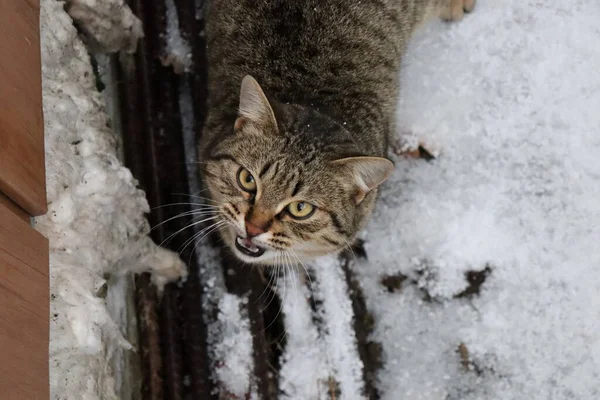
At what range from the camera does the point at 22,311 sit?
3.78 feet

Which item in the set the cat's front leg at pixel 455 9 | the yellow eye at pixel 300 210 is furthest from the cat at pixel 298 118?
the cat's front leg at pixel 455 9

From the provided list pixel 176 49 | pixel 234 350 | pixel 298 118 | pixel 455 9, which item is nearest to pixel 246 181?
pixel 298 118

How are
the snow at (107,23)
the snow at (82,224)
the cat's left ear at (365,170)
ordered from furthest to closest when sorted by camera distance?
the snow at (107,23) < the cat's left ear at (365,170) < the snow at (82,224)

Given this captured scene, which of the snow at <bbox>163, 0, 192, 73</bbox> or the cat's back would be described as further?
the snow at <bbox>163, 0, 192, 73</bbox>

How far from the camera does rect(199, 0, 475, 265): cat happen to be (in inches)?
66.3

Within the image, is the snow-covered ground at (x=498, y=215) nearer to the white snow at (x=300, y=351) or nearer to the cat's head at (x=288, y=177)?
the white snow at (x=300, y=351)

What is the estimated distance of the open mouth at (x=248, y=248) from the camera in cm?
176

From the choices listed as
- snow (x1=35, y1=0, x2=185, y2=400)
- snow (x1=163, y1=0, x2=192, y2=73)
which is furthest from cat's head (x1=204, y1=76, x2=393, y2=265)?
snow (x1=163, y1=0, x2=192, y2=73)

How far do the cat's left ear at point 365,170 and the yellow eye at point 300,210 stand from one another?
150 mm

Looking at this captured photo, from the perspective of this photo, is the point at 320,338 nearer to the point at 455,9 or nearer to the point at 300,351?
the point at 300,351

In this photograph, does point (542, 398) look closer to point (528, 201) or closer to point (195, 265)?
point (528, 201)

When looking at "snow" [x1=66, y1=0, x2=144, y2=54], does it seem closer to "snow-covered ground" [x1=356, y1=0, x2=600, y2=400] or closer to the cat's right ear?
the cat's right ear

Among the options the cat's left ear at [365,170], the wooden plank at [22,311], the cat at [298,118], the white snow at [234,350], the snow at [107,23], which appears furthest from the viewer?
the white snow at [234,350]

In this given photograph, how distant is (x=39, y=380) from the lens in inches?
46.3
